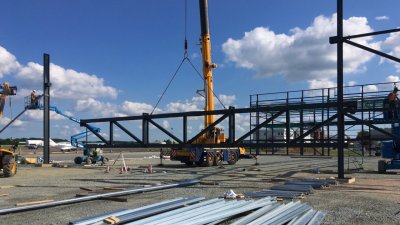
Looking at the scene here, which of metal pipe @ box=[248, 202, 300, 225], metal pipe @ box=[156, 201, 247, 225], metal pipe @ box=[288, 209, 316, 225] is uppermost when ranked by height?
metal pipe @ box=[156, 201, 247, 225]

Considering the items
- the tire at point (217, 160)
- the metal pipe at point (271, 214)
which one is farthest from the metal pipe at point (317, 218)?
the tire at point (217, 160)

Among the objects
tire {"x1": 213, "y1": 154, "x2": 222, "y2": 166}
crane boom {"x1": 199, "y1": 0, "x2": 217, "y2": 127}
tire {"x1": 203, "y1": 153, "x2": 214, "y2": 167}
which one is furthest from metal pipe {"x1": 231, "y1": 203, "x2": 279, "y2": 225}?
tire {"x1": 213, "y1": 154, "x2": 222, "y2": 166}

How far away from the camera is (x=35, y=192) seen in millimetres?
13812

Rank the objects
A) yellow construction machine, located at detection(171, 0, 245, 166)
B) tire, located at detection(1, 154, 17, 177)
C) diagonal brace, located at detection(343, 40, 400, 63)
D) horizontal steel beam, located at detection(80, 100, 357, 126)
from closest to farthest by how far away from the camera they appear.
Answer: horizontal steel beam, located at detection(80, 100, 357, 126)
diagonal brace, located at detection(343, 40, 400, 63)
tire, located at detection(1, 154, 17, 177)
yellow construction machine, located at detection(171, 0, 245, 166)

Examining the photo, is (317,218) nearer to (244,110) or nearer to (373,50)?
(244,110)

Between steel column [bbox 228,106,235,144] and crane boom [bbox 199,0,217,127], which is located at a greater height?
crane boom [bbox 199,0,217,127]

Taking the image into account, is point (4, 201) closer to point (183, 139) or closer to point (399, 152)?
point (183, 139)

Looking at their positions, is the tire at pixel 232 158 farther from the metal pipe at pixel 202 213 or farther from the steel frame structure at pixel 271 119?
the metal pipe at pixel 202 213

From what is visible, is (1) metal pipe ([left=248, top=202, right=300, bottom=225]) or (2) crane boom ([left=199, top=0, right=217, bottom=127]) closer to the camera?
(1) metal pipe ([left=248, top=202, right=300, bottom=225])

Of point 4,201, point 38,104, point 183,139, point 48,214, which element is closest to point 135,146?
point 183,139

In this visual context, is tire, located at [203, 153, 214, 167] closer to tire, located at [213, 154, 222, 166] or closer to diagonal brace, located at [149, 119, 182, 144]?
tire, located at [213, 154, 222, 166]

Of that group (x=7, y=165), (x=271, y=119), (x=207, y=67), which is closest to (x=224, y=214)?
(x=271, y=119)

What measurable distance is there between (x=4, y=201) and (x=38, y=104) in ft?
77.4

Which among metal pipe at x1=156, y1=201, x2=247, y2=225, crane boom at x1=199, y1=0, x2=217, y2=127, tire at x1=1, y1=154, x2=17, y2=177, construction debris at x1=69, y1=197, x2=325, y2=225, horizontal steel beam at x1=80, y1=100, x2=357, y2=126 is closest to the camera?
metal pipe at x1=156, y1=201, x2=247, y2=225
